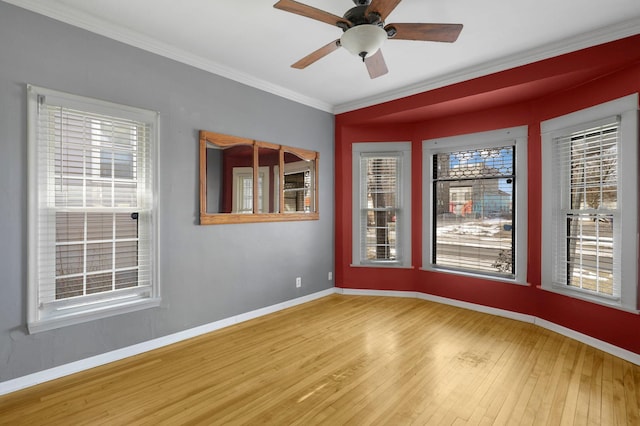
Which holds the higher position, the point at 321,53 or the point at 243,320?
the point at 321,53

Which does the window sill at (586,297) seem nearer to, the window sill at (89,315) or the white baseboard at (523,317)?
the white baseboard at (523,317)

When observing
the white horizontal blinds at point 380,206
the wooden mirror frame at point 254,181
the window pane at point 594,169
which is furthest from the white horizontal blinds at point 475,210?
the wooden mirror frame at point 254,181

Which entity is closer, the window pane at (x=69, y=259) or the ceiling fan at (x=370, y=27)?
the ceiling fan at (x=370, y=27)

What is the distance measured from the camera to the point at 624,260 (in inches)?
109

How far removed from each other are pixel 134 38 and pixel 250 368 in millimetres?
2999

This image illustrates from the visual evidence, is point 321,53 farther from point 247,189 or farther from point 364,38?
point 247,189

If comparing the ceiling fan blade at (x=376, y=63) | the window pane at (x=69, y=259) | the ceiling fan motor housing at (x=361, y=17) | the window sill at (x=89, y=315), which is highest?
the ceiling fan motor housing at (x=361, y=17)

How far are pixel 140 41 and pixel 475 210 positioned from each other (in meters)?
4.12

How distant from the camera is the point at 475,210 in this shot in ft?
13.6

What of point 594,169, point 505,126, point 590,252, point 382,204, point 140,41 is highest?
point 140,41

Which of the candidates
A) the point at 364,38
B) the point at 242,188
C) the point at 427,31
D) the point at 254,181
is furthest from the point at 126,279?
the point at 427,31

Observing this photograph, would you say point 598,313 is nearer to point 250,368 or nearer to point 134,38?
point 250,368

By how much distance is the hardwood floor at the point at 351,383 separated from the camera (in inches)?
79.6

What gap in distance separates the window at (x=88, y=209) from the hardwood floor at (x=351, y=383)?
58cm
